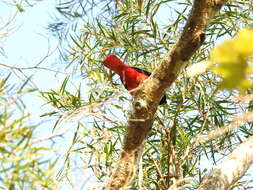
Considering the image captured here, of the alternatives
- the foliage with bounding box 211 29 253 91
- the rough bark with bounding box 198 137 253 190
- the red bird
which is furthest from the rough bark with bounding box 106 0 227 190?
the foliage with bounding box 211 29 253 91

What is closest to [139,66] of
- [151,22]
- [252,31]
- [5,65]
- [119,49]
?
[119,49]

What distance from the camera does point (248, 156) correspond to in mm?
1881

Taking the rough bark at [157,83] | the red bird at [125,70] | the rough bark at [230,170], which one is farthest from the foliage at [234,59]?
the red bird at [125,70]

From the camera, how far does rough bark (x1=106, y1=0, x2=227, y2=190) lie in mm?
1320

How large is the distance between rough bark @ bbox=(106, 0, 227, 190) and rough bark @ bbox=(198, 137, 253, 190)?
0.36 metres

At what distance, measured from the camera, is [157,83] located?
150 cm

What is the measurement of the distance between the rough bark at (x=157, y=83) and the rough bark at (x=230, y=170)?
1.18 ft

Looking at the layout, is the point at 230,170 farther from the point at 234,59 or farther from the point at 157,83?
the point at 234,59

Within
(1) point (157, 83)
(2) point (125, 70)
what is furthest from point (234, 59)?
(2) point (125, 70)

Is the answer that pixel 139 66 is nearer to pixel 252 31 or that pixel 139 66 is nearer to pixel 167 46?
pixel 167 46

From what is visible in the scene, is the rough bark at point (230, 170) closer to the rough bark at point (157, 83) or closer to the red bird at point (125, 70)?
the rough bark at point (157, 83)

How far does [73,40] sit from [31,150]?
1742mm

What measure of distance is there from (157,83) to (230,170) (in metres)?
0.63

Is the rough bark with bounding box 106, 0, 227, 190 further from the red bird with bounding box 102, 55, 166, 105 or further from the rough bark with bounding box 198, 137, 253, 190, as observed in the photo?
the red bird with bounding box 102, 55, 166, 105
